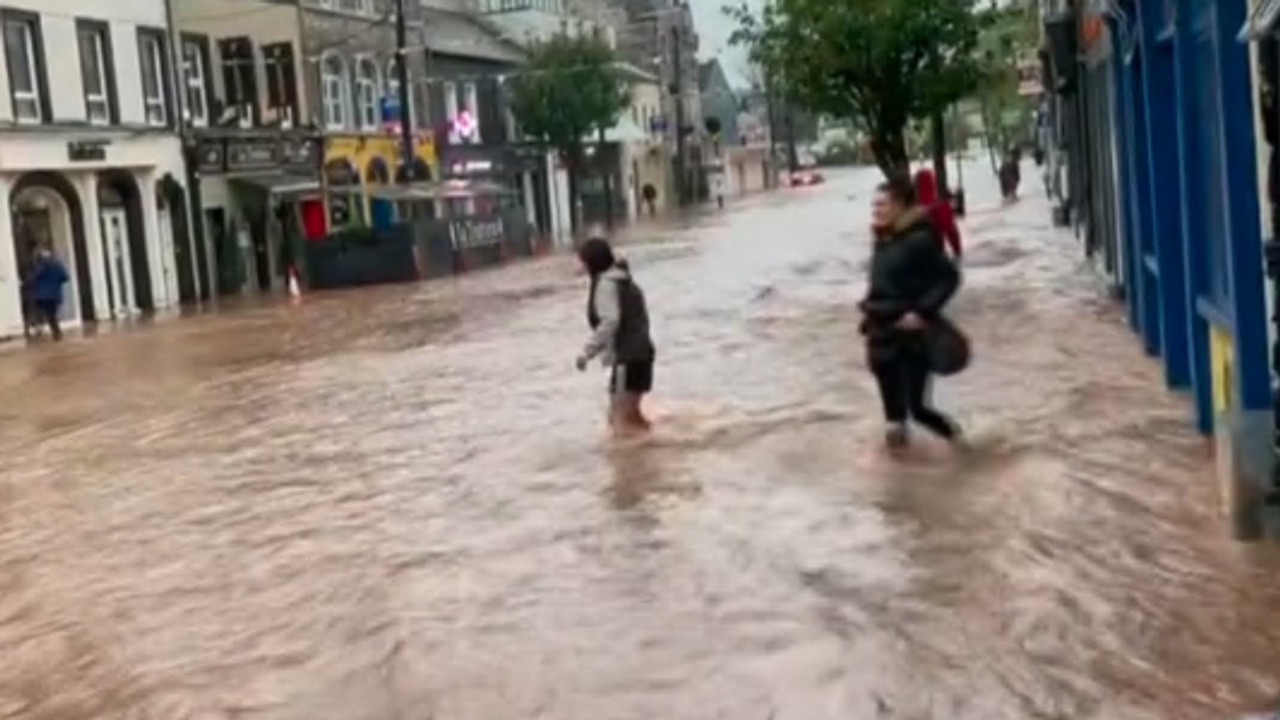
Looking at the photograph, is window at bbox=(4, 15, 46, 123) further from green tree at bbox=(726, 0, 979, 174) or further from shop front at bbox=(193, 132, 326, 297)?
green tree at bbox=(726, 0, 979, 174)

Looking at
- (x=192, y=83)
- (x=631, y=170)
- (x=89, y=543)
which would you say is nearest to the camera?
(x=89, y=543)

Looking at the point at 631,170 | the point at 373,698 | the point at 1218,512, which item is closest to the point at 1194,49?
the point at 1218,512

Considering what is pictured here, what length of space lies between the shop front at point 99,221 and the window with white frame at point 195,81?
65.4 inches

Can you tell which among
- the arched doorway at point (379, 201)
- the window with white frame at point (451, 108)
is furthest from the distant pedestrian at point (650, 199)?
the arched doorway at point (379, 201)

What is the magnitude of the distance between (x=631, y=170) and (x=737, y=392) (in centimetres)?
7375

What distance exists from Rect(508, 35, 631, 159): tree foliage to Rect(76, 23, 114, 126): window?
27712 millimetres

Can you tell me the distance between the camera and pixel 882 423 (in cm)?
1241

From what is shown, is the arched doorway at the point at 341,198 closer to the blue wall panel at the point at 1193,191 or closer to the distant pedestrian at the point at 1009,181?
the distant pedestrian at the point at 1009,181

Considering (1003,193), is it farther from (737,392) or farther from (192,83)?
(737,392)

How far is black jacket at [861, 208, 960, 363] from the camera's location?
1059 cm

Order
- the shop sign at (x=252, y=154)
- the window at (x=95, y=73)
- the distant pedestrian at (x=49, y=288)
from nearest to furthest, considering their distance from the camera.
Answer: the distant pedestrian at (x=49, y=288) → the window at (x=95, y=73) → the shop sign at (x=252, y=154)

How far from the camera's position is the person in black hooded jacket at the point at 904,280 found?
10.6 m

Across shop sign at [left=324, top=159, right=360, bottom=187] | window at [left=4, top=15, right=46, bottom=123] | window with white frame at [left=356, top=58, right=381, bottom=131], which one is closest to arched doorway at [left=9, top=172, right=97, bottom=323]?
window at [left=4, top=15, right=46, bottom=123]

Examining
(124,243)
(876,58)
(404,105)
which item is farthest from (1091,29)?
(404,105)
